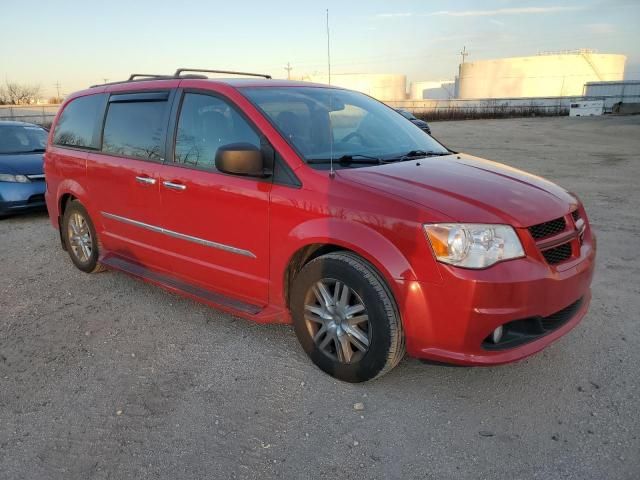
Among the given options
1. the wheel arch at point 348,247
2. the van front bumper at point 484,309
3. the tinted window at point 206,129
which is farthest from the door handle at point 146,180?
the van front bumper at point 484,309

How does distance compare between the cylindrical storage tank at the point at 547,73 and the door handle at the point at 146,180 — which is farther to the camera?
the cylindrical storage tank at the point at 547,73

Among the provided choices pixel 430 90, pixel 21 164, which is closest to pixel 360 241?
pixel 21 164

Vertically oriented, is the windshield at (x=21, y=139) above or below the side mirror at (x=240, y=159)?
below

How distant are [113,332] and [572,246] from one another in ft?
10.4

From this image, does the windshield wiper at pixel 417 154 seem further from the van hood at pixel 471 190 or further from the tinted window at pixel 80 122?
the tinted window at pixel 80 122

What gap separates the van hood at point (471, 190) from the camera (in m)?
2.77

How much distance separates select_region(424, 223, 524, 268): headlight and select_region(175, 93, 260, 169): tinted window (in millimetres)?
1441

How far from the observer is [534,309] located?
8.95ft

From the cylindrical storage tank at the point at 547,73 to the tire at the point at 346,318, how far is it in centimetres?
7903

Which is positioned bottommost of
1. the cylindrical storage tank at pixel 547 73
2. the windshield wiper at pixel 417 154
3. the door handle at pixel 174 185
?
the door handle at pixel 174 185

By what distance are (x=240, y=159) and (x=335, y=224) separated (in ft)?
2.35

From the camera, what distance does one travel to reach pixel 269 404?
2945 mm

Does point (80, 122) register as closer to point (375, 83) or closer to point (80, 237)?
point (80, 237)

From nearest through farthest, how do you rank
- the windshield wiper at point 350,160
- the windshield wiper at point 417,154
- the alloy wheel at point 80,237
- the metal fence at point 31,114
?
the windshield wiper at point 350,160, the windshield wiper at point 417,154, the alloy wheel at point 80,237, the metal fence at point 31,114
